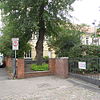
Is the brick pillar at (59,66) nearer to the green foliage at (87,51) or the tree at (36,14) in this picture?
the green foliage at (87,51)

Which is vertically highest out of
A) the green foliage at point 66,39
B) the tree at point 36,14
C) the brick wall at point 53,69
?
the tree at point 36,14

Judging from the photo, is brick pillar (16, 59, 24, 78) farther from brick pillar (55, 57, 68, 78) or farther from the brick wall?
brick pillar (55, 57, 68, 78)

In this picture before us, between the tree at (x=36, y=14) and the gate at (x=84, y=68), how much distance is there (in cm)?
424

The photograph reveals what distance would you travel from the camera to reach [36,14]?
13.3m

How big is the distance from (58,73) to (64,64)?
121cm

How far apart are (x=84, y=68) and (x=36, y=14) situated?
21.1 feet

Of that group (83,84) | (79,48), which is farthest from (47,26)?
(83,84)

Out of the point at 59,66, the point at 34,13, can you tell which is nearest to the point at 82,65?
the point at 59,66

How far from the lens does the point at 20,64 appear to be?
11312 millimetres

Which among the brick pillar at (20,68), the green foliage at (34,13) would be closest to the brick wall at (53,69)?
the brick pillar at (20,68)

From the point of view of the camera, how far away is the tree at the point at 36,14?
12992 mm

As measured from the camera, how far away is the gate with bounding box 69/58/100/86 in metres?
9.74

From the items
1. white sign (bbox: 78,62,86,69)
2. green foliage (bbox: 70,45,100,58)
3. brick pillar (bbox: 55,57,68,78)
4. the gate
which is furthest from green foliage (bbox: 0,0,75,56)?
white sign (bbox: 78,62,86,69)

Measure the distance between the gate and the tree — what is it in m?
4.24
